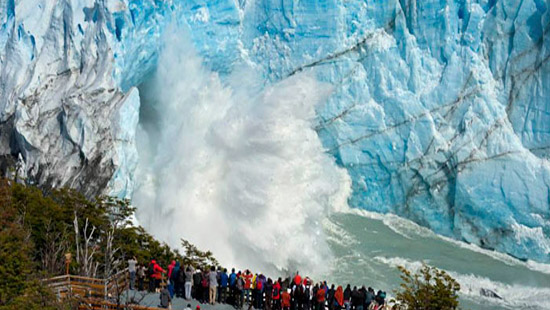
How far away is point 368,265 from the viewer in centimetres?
1862

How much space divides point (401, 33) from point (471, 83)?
10.5 ft

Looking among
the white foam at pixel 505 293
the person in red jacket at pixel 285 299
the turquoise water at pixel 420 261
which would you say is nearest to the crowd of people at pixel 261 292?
the person in red jacket at pixel 285 299

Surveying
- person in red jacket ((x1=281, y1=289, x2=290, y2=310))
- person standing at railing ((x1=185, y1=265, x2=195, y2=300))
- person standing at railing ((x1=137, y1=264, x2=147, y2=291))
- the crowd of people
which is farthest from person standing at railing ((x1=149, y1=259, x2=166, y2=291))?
person in red jacket ((x1=281, y1=289, x2=290, y2=310))


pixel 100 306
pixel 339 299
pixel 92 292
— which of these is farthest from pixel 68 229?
pixel 339 299

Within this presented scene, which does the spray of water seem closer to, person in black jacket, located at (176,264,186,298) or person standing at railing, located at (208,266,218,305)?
person in black jacket, located at (176,264,186,298)

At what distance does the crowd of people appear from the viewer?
1133 cm

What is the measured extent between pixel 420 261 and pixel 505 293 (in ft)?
8.81

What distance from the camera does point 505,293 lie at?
17.5 meters

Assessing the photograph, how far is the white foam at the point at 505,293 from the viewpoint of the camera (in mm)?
17022

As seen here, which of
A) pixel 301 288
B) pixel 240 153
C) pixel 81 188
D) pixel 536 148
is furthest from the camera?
pixel 240 153

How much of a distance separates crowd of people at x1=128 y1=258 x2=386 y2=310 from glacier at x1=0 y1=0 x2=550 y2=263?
7861mm

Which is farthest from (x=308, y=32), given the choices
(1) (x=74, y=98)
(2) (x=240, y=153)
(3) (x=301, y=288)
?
(3) (x=301, y=288)

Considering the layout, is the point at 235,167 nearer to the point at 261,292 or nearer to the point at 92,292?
the point at 261,292

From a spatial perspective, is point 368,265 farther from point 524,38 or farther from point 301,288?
point 524,38
